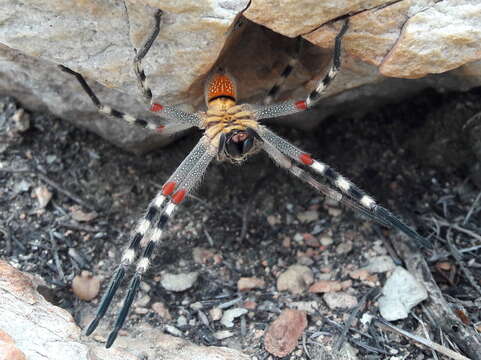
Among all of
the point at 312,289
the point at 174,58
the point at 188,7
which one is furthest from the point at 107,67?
the point at 312,289

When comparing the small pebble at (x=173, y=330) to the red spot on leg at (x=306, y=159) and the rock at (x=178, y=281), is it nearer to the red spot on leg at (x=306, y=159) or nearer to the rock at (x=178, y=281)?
the rock at (x=178, y=281)

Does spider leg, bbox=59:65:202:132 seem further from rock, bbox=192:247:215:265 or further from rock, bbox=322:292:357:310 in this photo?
rock, bbox=322:292:357:310

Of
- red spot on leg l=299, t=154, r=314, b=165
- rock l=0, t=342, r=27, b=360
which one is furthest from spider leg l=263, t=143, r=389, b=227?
rock l=0, t=342, r=27, b=360

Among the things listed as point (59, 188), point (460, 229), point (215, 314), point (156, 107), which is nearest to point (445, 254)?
point (460, 229)

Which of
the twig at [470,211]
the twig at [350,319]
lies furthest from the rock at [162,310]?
the twig at [470,211]

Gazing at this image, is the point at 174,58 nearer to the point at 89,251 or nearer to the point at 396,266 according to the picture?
the point at 89,251

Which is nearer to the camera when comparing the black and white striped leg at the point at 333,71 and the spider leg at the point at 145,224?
the spider leg at the point at 145,224

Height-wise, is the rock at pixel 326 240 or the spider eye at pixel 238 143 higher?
the spider eye at pixel 238 143

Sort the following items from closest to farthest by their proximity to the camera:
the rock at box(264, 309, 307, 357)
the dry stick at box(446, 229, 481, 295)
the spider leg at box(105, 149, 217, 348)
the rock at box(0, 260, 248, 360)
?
the rock at box(0, 260, 248, 360) → the spider leg at box(105, 149, 217, 348) → the rock at box(264, 309, 307, 357) → the dry stick at box(446, 229, 481, 295)
